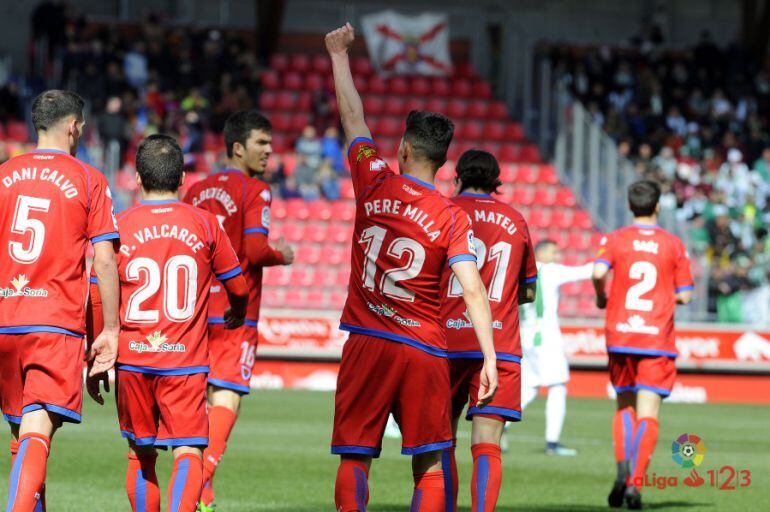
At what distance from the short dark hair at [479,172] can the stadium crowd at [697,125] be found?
16.9 metres

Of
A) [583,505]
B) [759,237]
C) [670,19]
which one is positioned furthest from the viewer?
[670,19]

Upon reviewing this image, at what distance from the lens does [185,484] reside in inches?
271

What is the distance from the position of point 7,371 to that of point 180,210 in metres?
1.18

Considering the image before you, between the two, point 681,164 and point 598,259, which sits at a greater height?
point 681,164

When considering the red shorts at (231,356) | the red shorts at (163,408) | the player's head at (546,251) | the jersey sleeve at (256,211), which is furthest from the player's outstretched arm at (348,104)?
the player's head at (546,251)

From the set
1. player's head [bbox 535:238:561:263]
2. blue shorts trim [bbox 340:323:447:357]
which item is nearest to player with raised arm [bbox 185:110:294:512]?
blue shorts trim [bbox 340:323:447:357]

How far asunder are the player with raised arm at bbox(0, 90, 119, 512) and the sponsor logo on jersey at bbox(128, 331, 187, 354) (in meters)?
0.25

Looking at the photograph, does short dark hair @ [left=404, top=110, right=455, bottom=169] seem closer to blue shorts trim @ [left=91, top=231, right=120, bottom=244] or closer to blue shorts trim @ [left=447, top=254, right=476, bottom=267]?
blue shorts trim @ [left=447, top=254, right=476, bottom=267]

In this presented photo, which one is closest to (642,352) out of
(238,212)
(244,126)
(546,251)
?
(238,212)

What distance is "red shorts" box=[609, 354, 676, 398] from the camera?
32.4 feet

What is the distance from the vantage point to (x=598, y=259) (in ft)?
33.1

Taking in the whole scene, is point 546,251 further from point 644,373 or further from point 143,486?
point 143,486

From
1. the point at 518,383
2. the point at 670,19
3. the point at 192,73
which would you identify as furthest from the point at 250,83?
the point at 518,383

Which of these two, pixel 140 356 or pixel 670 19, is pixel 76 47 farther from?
pixel 140 356
